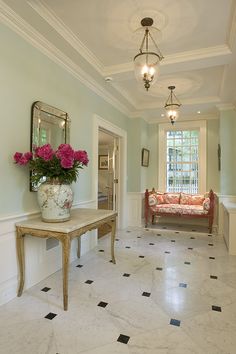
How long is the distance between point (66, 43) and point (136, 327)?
3103mm

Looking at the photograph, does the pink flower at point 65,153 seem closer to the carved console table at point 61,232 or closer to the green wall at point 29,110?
the green wall at point 29,110

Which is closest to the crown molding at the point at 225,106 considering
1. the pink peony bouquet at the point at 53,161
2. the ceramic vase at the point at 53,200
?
the pink peony bouquet at the point at 53,161

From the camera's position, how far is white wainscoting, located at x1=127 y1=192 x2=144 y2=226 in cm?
557

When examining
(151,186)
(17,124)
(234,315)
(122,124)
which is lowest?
(234,315)

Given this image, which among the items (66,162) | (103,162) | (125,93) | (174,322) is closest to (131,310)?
(174,322)

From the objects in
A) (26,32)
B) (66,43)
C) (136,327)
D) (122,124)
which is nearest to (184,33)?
(66,43)

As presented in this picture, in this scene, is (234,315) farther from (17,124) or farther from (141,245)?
(17,124)

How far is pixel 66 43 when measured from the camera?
9.02 ft

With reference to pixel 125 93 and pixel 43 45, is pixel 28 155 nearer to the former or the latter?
pixel 43 45

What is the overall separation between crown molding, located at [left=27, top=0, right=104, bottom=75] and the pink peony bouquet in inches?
52.1

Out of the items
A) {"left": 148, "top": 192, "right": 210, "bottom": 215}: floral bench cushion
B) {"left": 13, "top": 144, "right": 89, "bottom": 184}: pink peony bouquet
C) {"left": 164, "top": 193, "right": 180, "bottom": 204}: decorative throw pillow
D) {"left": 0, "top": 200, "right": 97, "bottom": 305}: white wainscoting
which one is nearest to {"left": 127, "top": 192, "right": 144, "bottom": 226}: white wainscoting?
{"left": 148, "top": 192, "right": 210, "bottom": 215}: floral bench cushion

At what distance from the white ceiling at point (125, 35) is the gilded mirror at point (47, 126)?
2.29ft

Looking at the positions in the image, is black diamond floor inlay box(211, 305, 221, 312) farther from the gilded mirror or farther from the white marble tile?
the gilded mirror

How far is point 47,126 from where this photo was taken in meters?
2.81
